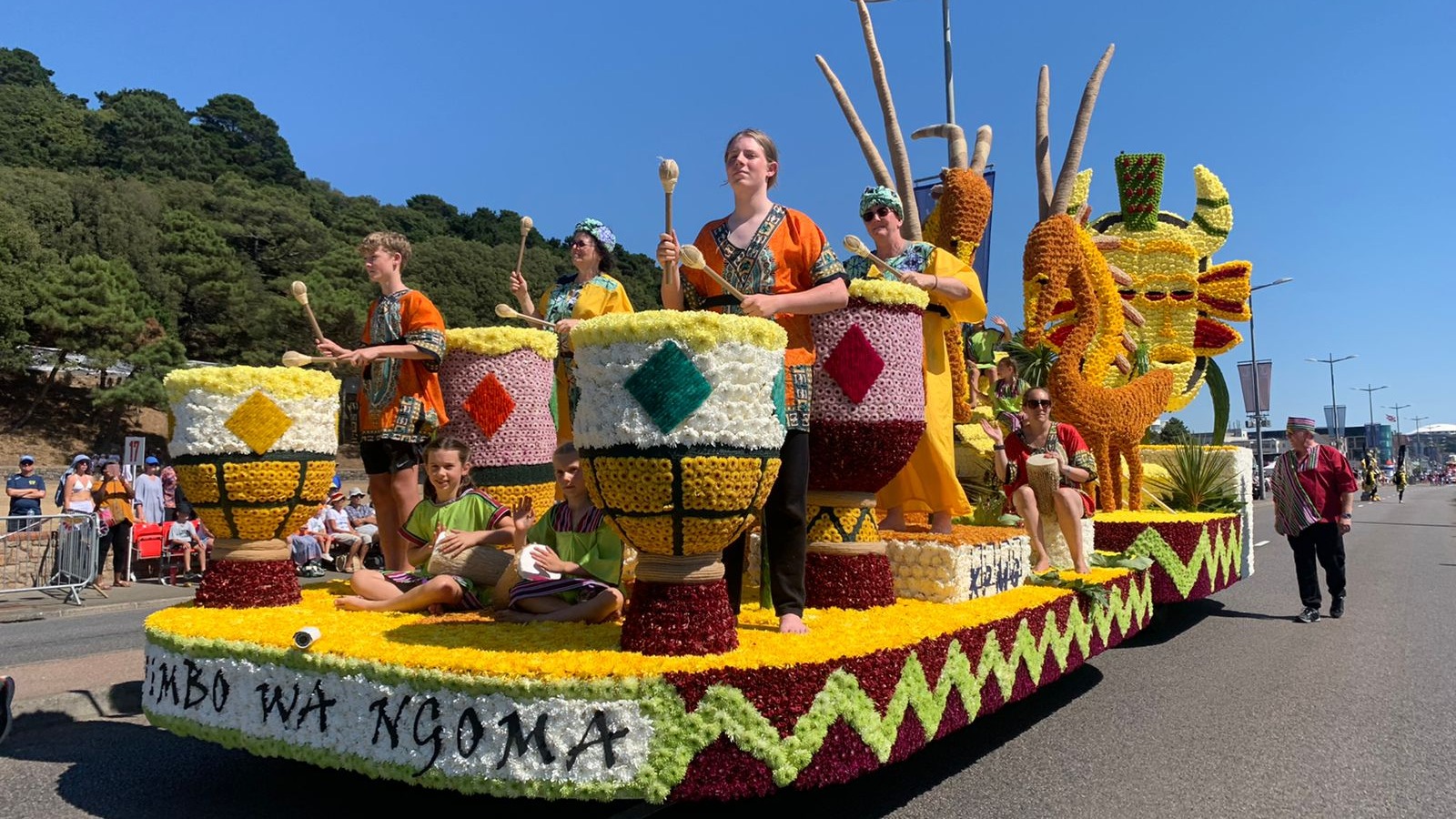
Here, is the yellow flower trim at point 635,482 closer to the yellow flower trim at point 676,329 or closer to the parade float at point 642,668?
the parade float at point 642,668

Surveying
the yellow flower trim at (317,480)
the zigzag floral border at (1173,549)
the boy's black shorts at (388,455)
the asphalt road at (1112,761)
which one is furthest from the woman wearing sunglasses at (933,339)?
the yellow flower trim at (317,480)

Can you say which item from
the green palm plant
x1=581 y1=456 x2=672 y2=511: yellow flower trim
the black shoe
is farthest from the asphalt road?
the green palm plant

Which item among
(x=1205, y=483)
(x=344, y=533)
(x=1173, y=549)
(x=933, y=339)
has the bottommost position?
(x=344, y=533)

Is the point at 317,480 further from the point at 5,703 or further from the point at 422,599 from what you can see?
the point at 5,703

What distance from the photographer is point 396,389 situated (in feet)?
14.1

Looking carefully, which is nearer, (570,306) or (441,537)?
(441,537)

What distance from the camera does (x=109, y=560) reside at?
11.5 m

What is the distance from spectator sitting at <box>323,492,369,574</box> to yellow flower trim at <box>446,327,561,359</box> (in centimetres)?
710

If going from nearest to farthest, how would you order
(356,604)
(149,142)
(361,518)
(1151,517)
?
1. (356,604)
2. (1151,517)
3. (361,518)
4. (149,142)

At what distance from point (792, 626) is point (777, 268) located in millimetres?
1147

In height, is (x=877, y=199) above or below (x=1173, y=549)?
above

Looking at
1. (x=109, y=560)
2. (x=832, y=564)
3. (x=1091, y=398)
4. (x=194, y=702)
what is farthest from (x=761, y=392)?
(x=109, y=560)

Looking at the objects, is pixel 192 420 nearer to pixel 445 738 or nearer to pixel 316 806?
pixel 316 806

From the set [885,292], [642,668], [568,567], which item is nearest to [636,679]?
[642,668]
